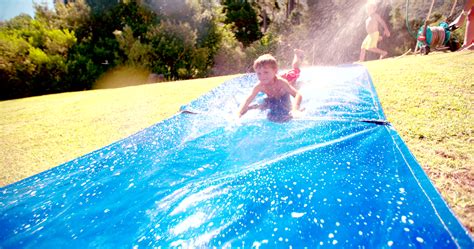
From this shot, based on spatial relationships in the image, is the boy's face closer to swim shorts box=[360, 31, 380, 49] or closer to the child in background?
the child in background

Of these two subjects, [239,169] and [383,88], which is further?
[383,88]

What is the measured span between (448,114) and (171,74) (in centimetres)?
Answer: 1164

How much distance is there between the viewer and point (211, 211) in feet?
5.24

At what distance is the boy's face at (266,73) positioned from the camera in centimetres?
333

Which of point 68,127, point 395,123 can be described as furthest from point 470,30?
point 68,127

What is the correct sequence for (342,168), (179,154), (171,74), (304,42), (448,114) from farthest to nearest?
(304,42) → (171,74) → (448,114) → (179,154) → (342,168)

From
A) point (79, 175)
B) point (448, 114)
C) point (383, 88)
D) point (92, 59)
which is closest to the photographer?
point (79, 175)

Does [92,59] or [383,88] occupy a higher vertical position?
[92,59]

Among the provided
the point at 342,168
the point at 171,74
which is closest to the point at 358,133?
the point at 342,168

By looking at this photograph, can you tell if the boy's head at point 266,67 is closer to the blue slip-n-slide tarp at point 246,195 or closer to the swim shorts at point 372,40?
the blue slip-n-slide tarp at point 246,195

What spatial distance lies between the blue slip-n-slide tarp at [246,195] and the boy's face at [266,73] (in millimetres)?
895

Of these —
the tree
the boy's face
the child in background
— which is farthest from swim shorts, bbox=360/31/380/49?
the tree

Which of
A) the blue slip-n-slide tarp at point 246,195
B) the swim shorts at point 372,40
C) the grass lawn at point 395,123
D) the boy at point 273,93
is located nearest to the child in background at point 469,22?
the grass lawn at point 395,123

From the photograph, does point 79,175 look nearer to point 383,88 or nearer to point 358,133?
point 358,133
